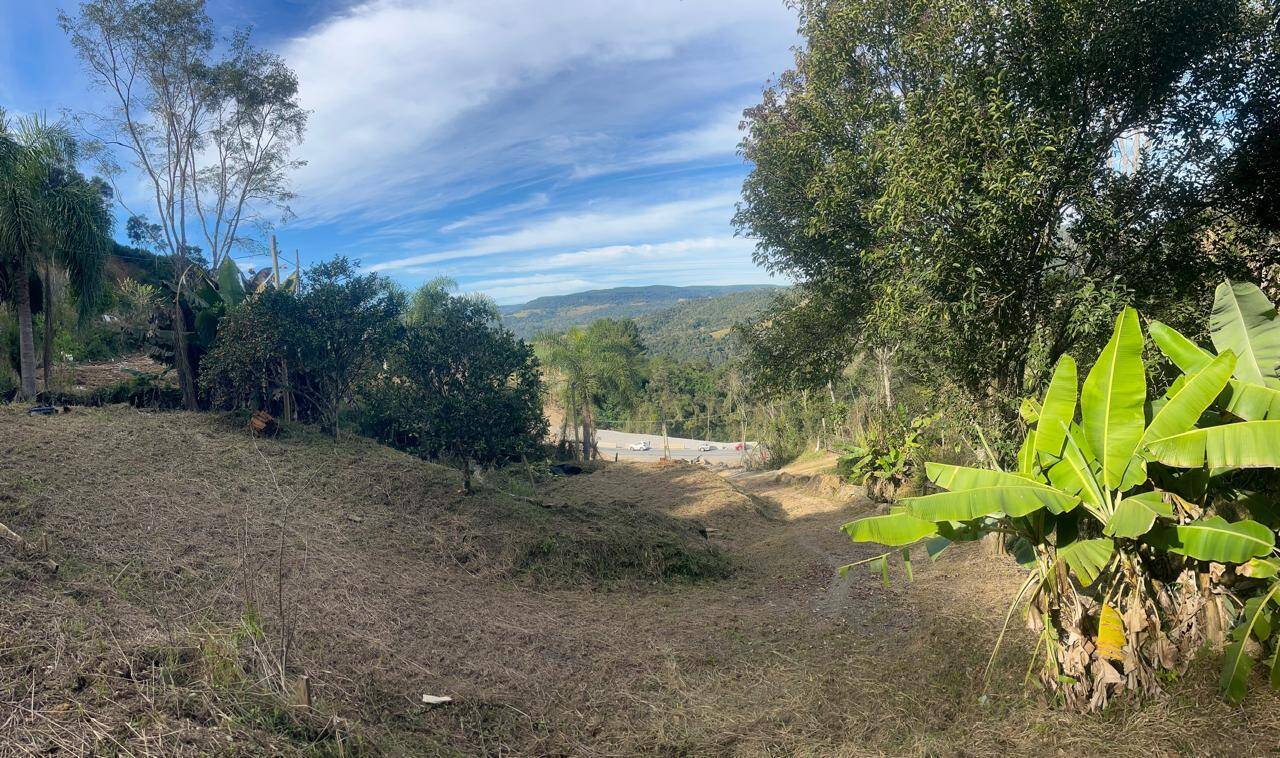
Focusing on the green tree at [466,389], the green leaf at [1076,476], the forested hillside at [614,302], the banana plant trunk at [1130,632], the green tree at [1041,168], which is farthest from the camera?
the forested hillside at [614,302]

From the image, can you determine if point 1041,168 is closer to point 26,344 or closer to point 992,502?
point 992,502

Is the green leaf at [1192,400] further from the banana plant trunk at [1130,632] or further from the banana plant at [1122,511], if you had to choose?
the banana plant trunk at [1130,632]

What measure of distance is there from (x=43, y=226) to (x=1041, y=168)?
51.1 ft

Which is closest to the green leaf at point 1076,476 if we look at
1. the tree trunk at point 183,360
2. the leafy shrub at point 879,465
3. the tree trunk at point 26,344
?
the leafy shrub at point 879,465

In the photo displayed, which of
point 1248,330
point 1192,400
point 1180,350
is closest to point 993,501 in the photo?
point 1192,400

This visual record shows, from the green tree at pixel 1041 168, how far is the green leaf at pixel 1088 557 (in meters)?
2.58

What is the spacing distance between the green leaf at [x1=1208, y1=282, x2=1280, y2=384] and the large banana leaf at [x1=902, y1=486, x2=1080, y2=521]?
1641 mm

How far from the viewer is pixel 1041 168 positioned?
18.1ft

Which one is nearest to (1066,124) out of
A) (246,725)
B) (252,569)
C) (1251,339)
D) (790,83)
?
(1251,339)

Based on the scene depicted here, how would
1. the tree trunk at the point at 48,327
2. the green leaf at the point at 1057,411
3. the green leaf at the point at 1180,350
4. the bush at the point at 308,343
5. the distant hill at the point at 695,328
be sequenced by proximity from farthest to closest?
1. the distant hill at the point at 695,328
2. the tree trunk at the point at 48,327
3. the bush at the point at 308,343
4. the green leaf at the point at 1057,411
5. the green leaf at the point at 1180,350

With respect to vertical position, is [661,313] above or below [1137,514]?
above

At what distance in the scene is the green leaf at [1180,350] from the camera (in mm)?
4059

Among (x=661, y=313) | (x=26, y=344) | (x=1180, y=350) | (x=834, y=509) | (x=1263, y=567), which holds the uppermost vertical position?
(x=661, y=313)

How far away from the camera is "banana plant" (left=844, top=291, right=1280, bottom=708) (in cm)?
347
